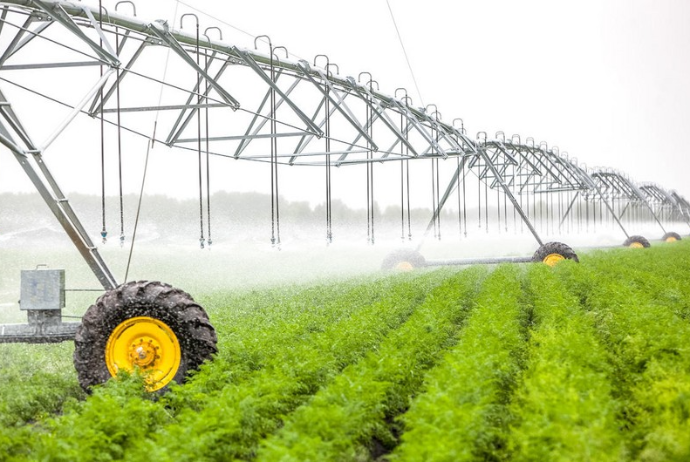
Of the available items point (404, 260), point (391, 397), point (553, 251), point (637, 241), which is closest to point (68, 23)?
point (391, 397)

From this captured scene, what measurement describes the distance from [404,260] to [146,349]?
64.0 ft

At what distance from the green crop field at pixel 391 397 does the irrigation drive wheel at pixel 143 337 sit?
0.40 meters

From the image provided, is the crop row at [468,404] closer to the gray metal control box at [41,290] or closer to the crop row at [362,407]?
the crop row at [362,407]

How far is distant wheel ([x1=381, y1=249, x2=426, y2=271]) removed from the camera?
26.5 m

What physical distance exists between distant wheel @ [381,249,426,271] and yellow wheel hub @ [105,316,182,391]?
18772 mm

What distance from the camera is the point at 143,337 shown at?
784cm

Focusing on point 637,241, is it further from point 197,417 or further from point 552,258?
point 197,417

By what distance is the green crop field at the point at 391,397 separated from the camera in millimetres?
5055

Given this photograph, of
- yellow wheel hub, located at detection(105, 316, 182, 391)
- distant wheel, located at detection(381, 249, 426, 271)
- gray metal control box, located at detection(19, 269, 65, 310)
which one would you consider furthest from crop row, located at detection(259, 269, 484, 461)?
distant wheel, located at detection(381, 249, 426, 271)

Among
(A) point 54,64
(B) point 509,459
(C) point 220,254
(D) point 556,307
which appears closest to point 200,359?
(B) point 509,459

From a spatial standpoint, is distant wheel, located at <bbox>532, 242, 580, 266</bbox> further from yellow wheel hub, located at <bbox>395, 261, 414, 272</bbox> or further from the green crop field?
the green crop field

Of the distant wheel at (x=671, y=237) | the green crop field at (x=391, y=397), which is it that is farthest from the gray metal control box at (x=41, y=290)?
the distant wheel at (x=671, y=237)

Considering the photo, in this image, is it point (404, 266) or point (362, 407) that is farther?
point (404, 266)

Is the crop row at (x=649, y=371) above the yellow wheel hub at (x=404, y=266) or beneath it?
beneath
